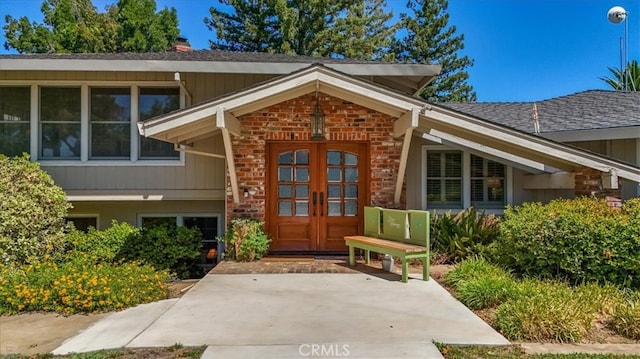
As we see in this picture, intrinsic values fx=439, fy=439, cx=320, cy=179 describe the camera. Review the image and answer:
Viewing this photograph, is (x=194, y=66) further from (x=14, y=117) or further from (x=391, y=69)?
(x=14, y=117)

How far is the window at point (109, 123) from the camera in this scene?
29.0ft

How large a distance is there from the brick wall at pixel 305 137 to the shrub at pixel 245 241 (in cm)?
47

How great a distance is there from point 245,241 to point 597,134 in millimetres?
7004

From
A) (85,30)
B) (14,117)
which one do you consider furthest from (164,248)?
(85,30)

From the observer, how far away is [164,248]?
26.5ft

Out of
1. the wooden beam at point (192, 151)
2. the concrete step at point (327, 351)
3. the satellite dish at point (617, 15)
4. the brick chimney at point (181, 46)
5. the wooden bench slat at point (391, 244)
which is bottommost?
the concrete step at point (327, 351)

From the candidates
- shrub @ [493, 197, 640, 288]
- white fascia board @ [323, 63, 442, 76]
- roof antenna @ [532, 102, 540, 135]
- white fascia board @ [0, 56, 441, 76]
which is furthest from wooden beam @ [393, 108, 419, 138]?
roof antenna @ [532, 102, 540, 135]

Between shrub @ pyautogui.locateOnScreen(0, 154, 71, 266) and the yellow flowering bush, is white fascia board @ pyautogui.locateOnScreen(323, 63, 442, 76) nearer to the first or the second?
the yellow flowering bush

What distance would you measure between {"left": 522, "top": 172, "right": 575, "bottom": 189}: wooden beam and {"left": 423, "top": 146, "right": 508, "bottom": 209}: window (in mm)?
719

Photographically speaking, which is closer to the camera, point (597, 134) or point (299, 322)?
point (299, 322)

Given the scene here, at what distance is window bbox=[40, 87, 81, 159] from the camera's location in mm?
8805

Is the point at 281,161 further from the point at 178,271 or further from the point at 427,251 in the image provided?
the point at 427,251

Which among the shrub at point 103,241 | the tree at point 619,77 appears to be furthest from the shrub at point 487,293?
the tree at point 619,77

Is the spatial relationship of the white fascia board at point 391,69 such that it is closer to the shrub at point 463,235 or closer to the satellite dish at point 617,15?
the shrub at point 463,235
